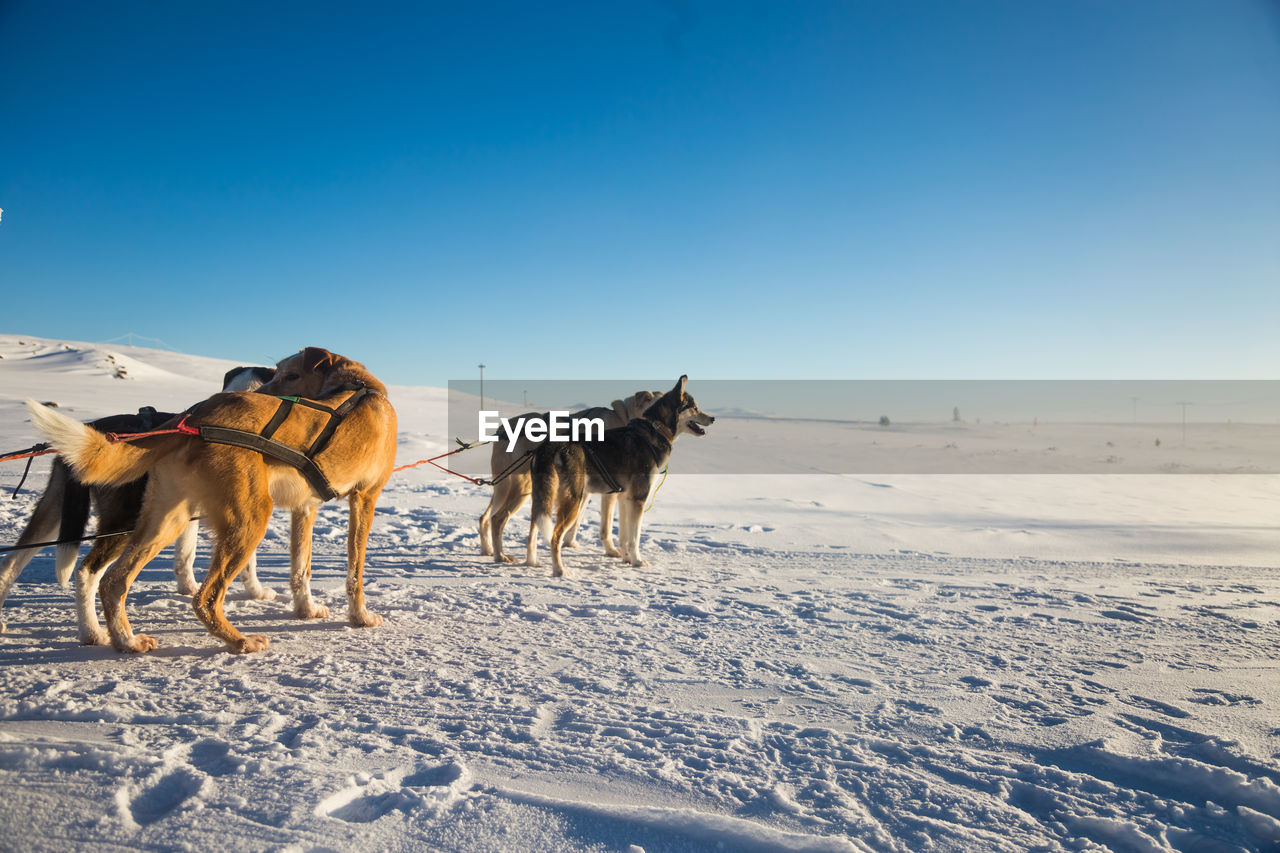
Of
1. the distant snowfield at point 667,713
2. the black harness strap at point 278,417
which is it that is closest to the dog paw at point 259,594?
the distant snowfield at point 667,713

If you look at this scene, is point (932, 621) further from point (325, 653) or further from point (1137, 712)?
point (325, 653)

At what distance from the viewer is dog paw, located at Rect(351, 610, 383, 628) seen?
4.62m

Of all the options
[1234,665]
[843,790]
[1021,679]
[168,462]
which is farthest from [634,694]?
[1234,665]

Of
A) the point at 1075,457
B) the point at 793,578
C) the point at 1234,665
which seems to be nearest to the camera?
the point at 1234,665

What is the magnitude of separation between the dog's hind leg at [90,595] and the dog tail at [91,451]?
2.72 feet

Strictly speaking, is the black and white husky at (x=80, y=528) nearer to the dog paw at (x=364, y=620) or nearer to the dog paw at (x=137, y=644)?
the dog paw at (x=137, y=644)

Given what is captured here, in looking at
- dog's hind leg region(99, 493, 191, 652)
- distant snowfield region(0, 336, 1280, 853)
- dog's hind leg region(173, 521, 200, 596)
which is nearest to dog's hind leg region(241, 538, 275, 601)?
distant snowfield region(0, 336, 1280, 853)

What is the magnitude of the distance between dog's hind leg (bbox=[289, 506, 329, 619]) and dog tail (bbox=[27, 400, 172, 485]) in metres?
1.28

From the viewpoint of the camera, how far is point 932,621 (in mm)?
4984

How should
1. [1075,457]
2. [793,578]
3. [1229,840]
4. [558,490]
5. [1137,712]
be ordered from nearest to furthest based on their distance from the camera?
[1229,840]
[1137,712]
[793,578]
[558,490]
[1075,457]

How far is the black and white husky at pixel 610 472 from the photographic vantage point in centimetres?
695

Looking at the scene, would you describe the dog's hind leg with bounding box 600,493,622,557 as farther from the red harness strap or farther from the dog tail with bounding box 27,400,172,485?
the dog tail with bounding box 27,400,172,485

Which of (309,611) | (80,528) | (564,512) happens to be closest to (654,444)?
(564,512)

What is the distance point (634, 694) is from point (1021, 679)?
2.26 metres
